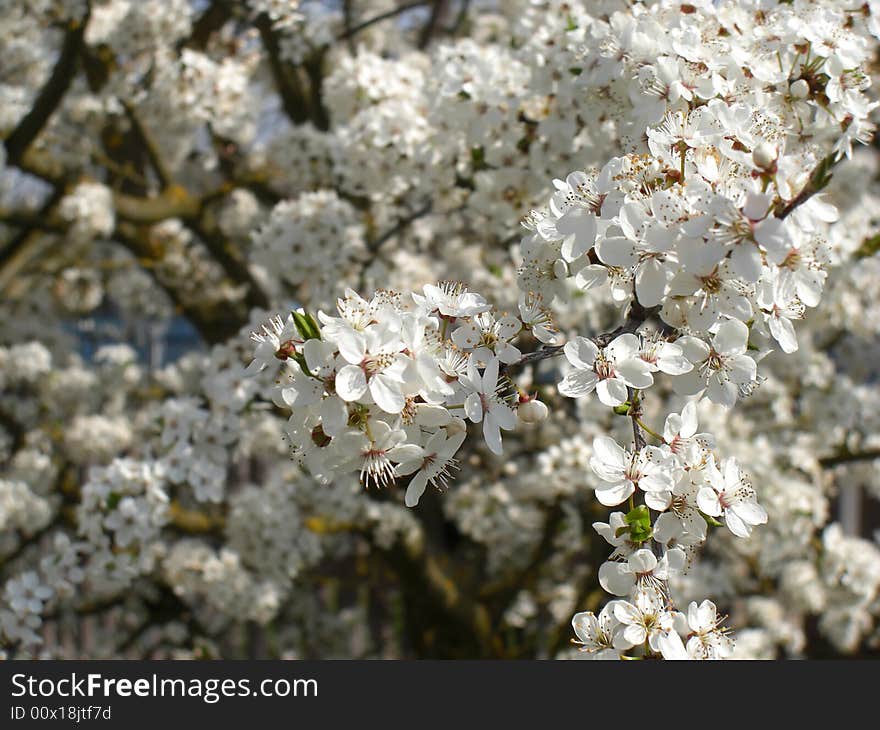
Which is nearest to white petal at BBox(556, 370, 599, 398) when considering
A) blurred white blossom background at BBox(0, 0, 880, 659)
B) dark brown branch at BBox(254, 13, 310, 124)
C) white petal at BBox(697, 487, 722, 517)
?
blurred white blossom background at BBox(0, 0, 880, 659)

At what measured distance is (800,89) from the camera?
2012 mm

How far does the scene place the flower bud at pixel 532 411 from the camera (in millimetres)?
1546

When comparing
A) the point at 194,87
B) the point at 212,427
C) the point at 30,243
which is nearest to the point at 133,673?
the point at 212,427

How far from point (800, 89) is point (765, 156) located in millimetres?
750

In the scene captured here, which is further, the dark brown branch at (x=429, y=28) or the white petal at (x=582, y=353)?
the dark brown branch at (x=429, y=28)

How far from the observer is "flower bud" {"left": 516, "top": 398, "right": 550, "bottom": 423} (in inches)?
60.9

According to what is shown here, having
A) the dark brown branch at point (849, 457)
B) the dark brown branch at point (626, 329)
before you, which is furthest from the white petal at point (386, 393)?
the dark brown branch at point (849, 457)

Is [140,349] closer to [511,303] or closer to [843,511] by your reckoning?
[511,303]

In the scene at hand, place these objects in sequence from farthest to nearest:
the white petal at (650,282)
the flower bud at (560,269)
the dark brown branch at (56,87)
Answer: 1. the dark brown branch at (56,87)
2. the flower bud at (560,269)
3. the white petal at (650,282)

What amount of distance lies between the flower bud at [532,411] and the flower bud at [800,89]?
3.33 ft

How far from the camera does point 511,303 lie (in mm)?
3828

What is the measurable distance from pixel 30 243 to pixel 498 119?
2.79 m

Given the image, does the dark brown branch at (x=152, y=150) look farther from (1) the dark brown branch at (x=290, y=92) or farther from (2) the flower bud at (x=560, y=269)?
(2) the flower bud at (x=560, y=269)

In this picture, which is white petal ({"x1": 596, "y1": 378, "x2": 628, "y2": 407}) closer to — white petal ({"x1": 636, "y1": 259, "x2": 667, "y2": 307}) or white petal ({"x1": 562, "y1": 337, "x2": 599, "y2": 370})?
white petal ({"x1": 562, "y1": 337, "x2": 599, "y2": 370})
